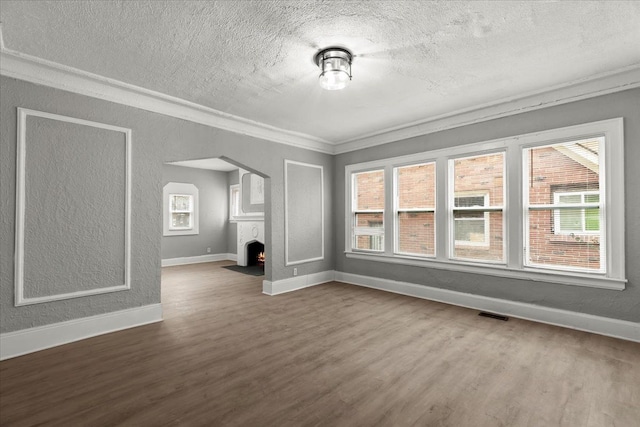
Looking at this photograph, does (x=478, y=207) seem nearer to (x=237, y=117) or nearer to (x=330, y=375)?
(x=330, y=375)

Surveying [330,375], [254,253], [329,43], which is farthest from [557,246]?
[254,253]

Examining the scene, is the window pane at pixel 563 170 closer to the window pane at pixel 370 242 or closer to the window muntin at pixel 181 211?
the window pane at pixel 370 242

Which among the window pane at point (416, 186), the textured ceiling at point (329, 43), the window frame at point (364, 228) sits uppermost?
the textured ceiling at point (329, 43)

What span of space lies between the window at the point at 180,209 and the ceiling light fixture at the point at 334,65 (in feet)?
21.8

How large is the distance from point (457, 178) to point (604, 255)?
5.95 feet

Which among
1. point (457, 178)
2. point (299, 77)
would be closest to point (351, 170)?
point (457, 178)

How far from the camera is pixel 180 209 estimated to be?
819cm

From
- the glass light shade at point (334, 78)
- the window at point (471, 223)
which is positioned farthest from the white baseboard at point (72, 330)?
the window at point (471, 223)

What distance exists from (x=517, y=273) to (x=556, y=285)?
39cm

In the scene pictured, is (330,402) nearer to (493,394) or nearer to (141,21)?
(493,394)

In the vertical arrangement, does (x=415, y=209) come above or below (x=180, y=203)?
below

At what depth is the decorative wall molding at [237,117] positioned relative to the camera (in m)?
2.79

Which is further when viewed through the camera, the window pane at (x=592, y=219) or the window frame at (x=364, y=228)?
the window frame at (x=364, y=228)

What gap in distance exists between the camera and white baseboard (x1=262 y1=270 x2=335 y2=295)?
4.82 metres
